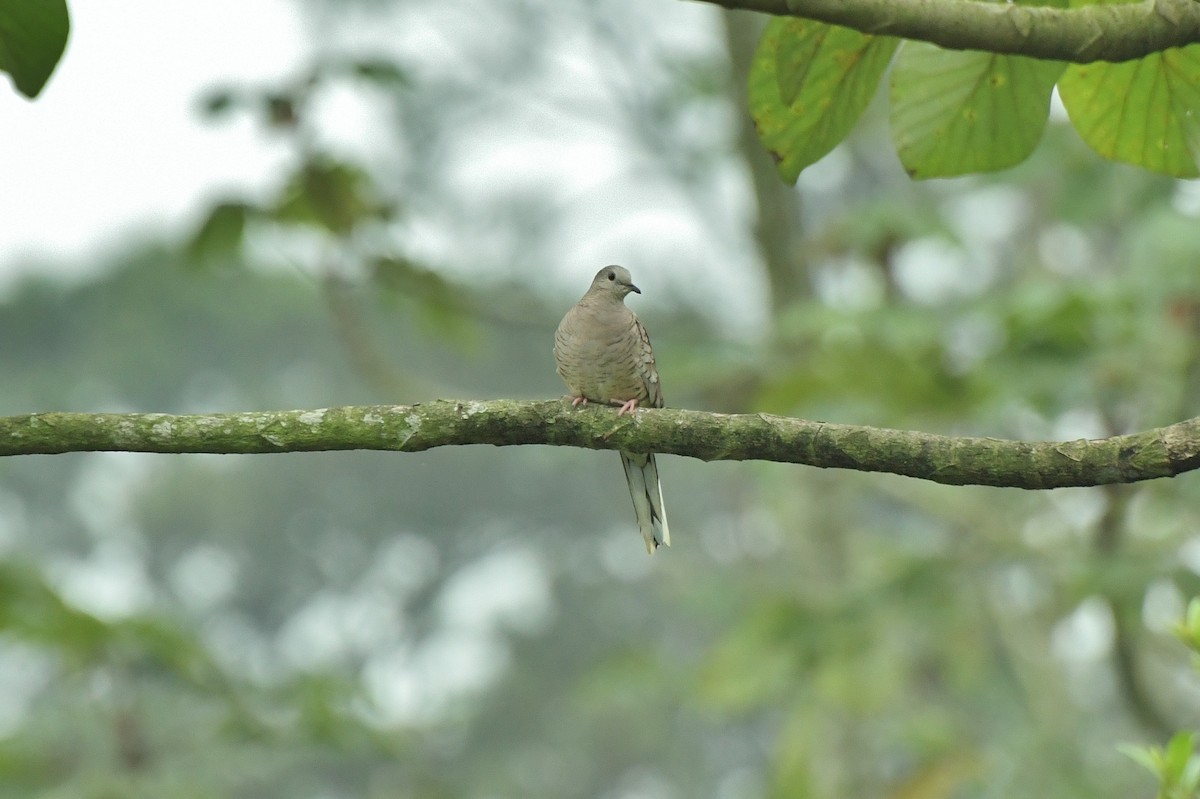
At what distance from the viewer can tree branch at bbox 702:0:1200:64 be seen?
1797 millimetres

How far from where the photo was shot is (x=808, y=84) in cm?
220

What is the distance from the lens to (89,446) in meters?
2.11

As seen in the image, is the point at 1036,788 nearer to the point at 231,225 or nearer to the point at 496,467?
the point at 231,225

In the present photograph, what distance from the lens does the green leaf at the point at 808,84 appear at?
2129 mm

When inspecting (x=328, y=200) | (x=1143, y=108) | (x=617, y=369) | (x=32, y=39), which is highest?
(x=328, y=200)

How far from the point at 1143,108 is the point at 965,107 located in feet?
0.96

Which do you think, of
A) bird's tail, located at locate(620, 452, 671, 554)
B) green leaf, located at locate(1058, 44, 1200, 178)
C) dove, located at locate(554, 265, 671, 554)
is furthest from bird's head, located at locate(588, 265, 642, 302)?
green leaf, located at locate(1058, 44, 1200, 178)

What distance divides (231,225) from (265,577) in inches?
776

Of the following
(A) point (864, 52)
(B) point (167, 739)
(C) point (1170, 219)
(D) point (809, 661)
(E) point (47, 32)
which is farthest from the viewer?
(B) point (167, 739)

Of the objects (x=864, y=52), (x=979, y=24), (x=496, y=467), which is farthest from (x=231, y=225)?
(x=496, y=467)

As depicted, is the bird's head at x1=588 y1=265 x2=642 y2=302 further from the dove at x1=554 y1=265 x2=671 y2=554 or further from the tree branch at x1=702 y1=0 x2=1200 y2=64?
the tree branch at x1=702 y1=0 x2=1200 y2=64

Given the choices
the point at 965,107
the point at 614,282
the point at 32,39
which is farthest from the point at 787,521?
the point at 32,39

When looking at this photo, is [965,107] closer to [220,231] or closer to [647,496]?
[647,496]

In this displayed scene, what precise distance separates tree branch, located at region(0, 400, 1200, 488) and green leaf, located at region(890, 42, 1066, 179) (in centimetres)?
58
